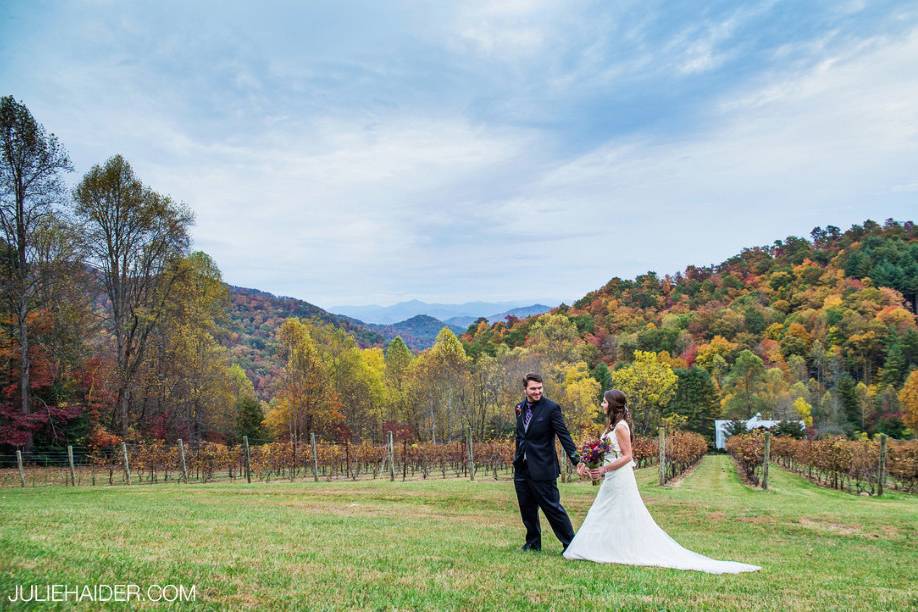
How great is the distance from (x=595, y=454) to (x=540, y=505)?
34.3 inches

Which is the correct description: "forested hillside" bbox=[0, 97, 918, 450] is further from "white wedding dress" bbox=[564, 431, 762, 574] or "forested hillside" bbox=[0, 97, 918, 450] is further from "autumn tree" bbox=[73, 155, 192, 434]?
"white wedding dress" bbox=[564, 431, 762, 574]

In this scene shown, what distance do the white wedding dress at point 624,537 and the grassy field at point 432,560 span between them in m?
0.36

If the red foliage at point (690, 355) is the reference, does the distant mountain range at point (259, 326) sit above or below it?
above

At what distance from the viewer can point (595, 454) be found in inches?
260

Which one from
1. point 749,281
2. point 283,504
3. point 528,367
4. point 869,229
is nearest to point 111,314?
point 283,504

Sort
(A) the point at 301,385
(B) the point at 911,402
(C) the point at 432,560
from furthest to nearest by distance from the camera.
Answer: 1. (B) the point at 911,402
2. (A) the point at 301,385
3. (C) the point at 432,560

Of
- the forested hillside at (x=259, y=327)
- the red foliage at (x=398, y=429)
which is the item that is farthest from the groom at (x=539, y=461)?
the red foliage at (x=398, y=429)

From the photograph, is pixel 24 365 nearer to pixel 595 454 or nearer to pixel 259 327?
pixel 595 454

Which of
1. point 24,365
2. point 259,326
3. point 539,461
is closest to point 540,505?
Result: point 539,461

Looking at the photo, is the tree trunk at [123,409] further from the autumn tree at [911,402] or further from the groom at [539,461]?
the autumn tree at [911,402]

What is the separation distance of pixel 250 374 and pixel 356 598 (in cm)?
6897
